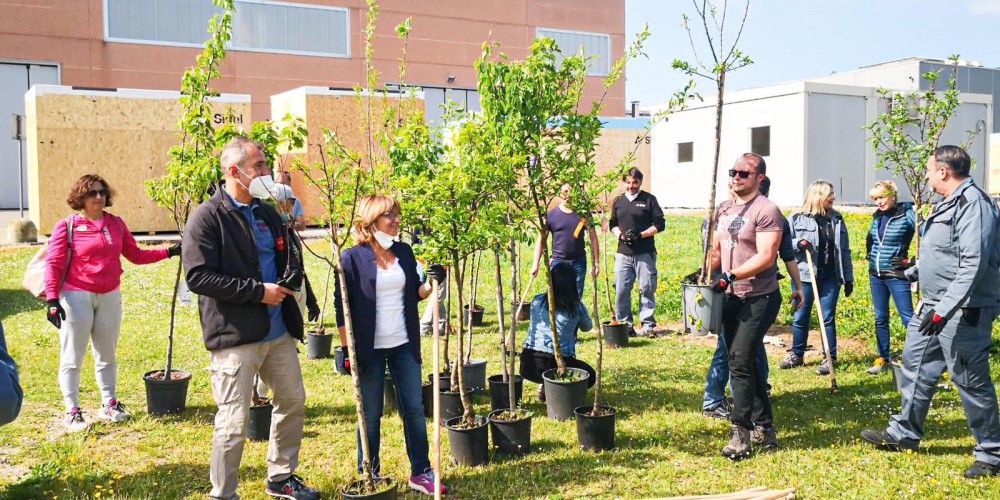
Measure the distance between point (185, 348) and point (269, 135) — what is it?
15.3ft

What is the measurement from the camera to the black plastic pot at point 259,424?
5660 millimetres

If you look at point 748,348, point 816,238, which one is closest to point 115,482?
point 748,348

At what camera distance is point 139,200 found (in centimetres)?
1867

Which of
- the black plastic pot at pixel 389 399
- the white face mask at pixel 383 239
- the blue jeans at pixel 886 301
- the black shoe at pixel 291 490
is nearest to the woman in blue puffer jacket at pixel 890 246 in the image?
the blue jeans at pixel 886 301

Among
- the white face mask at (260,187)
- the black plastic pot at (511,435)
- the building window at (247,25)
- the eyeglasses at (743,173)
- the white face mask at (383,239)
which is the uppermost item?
the building window at (247,25)

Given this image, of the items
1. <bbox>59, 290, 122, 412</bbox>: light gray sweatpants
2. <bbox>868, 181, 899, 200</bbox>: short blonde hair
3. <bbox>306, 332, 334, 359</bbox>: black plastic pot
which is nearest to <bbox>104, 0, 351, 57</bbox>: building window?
<bbox>306, 332, 334, 359</bbox>: black plastic pot

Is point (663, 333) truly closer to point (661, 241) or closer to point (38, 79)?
point (661, 241)

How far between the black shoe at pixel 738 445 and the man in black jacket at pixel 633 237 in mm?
3922

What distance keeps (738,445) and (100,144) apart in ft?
56.4

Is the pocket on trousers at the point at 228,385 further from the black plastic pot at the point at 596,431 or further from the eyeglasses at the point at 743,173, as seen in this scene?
the eyeglasses at the point at 743,173

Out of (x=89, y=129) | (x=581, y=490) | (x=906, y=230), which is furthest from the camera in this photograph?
(x=89, y=129)

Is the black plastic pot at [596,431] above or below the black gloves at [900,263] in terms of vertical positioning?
below

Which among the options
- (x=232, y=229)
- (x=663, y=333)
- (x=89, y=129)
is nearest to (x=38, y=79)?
(x=89, y=129)

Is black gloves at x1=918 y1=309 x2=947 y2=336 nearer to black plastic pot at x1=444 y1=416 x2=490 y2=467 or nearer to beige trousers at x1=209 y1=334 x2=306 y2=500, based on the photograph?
black plastic pot at x1=444 y1=416 x2=490 y2=467
